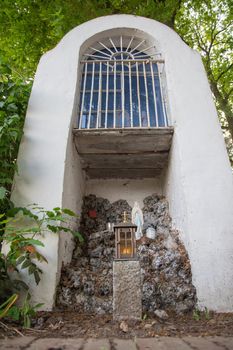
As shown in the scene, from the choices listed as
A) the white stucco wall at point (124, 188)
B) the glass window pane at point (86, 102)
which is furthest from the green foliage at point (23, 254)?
the glass window pane at point (86, 102)

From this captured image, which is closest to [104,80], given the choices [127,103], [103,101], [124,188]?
[103,101]

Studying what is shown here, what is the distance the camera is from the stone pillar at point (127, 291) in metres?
2.97

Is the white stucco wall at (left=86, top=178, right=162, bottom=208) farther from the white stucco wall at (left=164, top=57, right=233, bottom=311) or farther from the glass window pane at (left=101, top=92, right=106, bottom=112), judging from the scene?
the glass window pane at (left=101, top=92, right=106, bottom=112)

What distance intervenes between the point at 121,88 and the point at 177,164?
2.21 m

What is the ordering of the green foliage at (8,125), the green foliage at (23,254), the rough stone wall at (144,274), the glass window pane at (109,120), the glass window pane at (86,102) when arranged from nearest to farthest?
the green foliage at (23,254)
the rough stone wall at (144,274)
the green foliage at (8,125)
the glass window pane at (109,120)
the glass window pane at (86,102)

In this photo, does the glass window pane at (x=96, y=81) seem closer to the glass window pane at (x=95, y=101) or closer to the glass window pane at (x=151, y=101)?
the glass window pane at (x=95, y=101)

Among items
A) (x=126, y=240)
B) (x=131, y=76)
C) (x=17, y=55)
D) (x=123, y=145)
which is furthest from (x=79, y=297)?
(x=17, y=55)

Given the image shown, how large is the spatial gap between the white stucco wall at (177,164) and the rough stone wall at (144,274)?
0.22 meters

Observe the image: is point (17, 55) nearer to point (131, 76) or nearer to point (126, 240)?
point (131, 76)

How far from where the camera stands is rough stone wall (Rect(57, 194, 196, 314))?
11.3 ft

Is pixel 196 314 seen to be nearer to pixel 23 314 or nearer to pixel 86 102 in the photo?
pixel 23 314

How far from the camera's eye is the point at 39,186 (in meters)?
4.06

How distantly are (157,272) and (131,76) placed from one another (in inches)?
166

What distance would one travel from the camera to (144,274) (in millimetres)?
3824
